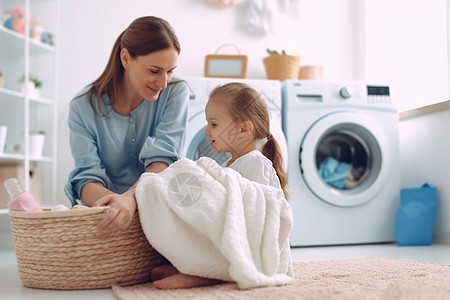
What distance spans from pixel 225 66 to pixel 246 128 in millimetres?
1573

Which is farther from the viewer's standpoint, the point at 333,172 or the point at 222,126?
the point at 333,172

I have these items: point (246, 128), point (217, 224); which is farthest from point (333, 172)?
Result: point (217, 224)

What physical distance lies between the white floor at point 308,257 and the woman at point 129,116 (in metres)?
0.32

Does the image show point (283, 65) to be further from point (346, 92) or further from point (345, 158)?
point (345, 158)

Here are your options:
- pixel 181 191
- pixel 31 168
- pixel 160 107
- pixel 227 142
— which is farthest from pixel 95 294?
pixel 31 168

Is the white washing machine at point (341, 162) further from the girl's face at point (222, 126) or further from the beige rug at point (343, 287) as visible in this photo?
the girl's face at point (222, 126)

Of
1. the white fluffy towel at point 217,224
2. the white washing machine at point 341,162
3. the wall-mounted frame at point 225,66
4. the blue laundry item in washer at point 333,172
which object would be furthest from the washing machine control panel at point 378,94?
the white fluffy towel at point 217,224

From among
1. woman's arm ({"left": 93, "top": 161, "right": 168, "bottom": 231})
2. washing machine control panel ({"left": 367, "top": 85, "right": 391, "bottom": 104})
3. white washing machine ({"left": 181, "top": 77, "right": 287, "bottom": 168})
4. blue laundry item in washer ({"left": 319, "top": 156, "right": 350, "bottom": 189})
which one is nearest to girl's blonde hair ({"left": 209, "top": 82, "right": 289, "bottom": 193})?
woman's arm ({"left": 93, "top": 161, "right": 168, "bottom": 231})

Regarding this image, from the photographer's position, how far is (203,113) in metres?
2.45

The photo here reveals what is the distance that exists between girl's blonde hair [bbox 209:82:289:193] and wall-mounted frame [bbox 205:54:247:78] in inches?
58.6

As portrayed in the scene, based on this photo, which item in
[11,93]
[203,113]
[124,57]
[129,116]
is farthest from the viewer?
[11,93]

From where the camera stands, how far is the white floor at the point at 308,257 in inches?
47.8

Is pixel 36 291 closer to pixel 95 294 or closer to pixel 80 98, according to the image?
pixel 95 294

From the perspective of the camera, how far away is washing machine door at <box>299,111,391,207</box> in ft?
8.49
